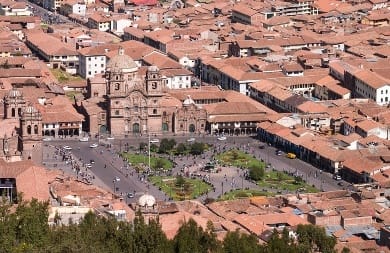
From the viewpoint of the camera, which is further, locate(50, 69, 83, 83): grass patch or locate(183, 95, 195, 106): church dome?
locate(50, 69, 83, 83): grass patch

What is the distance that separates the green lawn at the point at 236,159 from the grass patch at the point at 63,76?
63.2 feet

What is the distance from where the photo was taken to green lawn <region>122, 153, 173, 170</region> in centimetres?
6209

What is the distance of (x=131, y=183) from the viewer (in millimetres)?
59281

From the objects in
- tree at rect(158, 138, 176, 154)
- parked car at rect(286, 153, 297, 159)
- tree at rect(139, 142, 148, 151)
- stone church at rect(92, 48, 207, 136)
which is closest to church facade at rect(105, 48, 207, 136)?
stone church at rect(92, 48, 207, 136)

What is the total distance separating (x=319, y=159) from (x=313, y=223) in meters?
12.0

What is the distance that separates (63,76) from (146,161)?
821 inches

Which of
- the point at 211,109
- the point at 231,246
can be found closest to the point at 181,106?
the point at 211,109

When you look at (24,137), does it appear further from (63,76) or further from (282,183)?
(63,76)

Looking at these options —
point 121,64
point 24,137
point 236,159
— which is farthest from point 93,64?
point 24,137

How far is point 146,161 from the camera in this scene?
6319cm

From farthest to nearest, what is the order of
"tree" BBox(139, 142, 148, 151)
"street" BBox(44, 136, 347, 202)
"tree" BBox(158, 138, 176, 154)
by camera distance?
"tree" BBox(139, 142, 148, 151)
"tree" BBox(158, 138, 176, 154)
"street" BBox(44, 136, 347, 202)

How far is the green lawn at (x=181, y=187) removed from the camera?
57.1m

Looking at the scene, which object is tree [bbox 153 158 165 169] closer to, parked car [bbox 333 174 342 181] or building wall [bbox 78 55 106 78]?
parked car [bbox 333 174 342 181]

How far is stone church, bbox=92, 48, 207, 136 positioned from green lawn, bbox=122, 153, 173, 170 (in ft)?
15.9
